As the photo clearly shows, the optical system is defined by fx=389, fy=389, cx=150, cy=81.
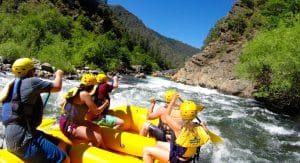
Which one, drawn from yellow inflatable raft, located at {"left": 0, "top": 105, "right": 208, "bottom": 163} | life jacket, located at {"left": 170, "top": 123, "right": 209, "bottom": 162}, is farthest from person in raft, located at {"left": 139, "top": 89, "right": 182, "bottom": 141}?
life jacket, located at {"left": 170, "top": 123, "right": 209, "bottom": 162}

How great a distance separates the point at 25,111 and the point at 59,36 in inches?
1852

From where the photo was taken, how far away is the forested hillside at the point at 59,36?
1266 inches

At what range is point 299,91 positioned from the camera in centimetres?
1855

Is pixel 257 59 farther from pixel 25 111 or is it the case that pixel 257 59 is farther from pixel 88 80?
pixel 25 111

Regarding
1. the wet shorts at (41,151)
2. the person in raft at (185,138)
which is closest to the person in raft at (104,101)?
the person in raft at (185,138)

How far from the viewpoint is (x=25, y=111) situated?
4.56 meters

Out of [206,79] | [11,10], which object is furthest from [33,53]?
[11,10]

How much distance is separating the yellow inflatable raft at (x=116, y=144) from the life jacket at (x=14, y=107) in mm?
731

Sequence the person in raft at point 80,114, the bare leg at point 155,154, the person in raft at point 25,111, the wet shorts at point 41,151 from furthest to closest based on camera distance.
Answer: the person in raft at point 80,114 → the bare leg at point 155,154 → the wet shorts at point 41,151 → the person in raft at point 25,111

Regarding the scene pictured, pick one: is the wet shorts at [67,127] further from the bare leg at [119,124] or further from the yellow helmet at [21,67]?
the yellow helmet at [21,67]

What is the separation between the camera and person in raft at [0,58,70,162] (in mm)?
4492

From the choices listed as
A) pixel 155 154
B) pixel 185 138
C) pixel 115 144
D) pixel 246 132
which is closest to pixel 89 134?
pixel 115 144

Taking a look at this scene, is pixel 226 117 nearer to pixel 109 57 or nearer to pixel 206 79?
pixel 206 79

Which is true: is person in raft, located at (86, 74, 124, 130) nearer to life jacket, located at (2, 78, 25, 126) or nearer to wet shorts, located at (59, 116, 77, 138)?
wet shorts, located at (59, 116, 77, 138)
